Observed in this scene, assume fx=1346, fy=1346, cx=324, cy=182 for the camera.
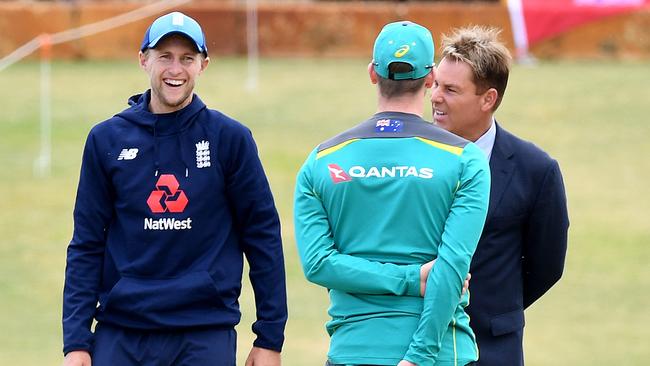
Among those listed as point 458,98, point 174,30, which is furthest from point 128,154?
point 458,98

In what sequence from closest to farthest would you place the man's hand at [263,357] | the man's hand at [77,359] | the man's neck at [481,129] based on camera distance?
the man's hand at [77,359]
the man's hand at [263,357]
the man's neck at [481,129]

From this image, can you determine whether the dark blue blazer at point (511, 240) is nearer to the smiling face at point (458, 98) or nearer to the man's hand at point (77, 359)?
the smiling face at point (458, 98)

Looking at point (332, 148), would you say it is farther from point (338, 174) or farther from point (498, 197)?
point (498, 197)

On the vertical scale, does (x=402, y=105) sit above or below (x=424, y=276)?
above

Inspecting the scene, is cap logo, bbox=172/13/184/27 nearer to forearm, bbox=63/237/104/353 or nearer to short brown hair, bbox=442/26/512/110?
forearm, bbox=63/237/104/353

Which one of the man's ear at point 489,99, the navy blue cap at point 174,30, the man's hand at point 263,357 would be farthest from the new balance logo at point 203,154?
the man's ear at point 489,99

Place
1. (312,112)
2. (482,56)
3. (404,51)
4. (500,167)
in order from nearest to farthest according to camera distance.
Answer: (404,51)
(482,56)
(500,167)
(312,112)

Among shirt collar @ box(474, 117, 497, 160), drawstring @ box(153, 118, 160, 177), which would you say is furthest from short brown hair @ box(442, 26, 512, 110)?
drawstring @ box(153, 118, 160, 177)

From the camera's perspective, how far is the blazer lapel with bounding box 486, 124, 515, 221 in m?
5.49

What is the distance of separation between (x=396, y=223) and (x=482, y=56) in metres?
1.10

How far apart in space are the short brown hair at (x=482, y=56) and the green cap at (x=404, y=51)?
0.61m

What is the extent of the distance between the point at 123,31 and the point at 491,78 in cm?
2294

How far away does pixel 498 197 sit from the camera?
216 inches

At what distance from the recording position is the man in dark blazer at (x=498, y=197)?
5.46 meters
